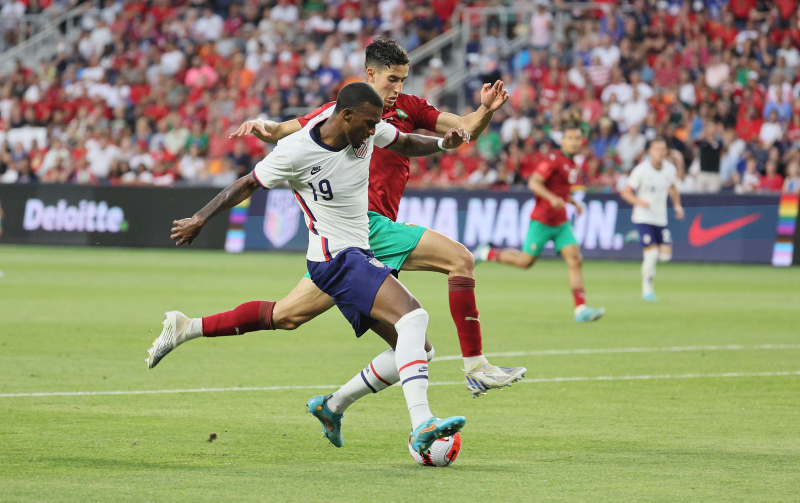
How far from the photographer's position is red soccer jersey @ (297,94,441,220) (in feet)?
24.0

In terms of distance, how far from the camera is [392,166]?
7344mm

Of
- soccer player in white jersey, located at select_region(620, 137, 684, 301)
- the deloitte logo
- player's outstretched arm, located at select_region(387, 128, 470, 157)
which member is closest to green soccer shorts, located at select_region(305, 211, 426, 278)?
player's outstretched arm, located at select_region(387, 128, 470, 157)

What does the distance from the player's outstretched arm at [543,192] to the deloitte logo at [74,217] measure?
1359 cm

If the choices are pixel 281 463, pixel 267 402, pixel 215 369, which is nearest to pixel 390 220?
pixel 267 402

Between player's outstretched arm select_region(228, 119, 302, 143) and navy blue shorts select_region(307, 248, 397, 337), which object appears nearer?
navy blue shorts select_region(307, 248, 397, 337)

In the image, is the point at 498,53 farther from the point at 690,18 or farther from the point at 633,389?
the point at 633,389

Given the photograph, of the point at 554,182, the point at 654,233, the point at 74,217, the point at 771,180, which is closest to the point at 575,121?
the point at 554,182

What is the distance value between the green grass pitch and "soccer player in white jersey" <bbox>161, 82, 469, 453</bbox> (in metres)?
0.52

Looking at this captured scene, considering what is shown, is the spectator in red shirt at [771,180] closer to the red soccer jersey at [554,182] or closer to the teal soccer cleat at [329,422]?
the red soccer jersey at [554,182]

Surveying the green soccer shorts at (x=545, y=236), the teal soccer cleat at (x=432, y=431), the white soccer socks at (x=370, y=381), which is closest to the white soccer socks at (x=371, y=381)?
the white soccer socks at (x=370, y=381)

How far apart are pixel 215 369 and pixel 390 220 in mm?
2827

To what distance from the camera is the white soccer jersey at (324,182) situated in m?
5.83

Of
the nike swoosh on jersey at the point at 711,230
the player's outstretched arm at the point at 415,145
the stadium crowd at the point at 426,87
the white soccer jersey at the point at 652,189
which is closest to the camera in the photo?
the player's outstretched arm at the point at 415,145

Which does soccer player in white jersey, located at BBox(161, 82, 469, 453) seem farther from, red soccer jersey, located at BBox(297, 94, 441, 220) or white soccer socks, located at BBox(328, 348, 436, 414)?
red soccer jersey, located at BBox(297, 94, 441, 220)
